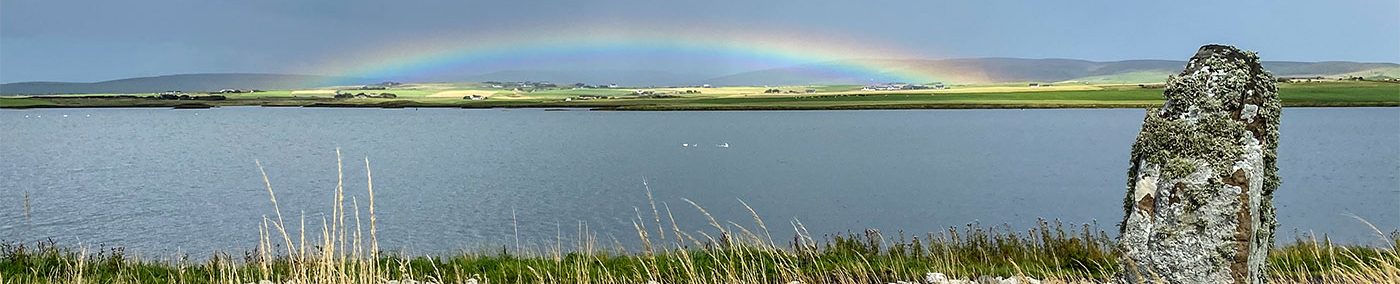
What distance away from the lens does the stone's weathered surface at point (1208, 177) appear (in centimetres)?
538

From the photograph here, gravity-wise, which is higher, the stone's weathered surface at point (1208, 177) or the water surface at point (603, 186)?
the stone's weathered surface at point (1208, 177)

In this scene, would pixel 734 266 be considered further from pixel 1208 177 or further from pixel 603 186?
pixel 603 186

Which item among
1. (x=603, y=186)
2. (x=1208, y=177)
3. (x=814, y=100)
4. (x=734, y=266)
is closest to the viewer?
(x=1208, y=177)

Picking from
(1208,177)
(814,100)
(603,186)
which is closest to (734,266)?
(1208,177)

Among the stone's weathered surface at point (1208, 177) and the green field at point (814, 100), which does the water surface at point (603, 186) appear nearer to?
the stone's weathered surface at point (1208, 177)

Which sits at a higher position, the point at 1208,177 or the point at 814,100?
the point at 1208,177

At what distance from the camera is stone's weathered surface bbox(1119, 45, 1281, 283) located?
538 cm

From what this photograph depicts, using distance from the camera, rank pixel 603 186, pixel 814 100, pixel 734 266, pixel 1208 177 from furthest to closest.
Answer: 1. pixel 814 100
2. pixel 603 186
3. pixel 734 266
4. pixel 1208 177

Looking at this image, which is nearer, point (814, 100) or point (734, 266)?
point (734, 266)

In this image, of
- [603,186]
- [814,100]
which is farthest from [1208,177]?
[814,100]

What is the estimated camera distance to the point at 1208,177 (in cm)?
538

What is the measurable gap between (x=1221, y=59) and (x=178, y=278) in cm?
928

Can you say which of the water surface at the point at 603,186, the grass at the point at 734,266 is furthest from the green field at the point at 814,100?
the grass at the point at 734,266

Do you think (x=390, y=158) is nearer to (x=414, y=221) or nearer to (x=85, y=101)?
(x=414, y=221)
